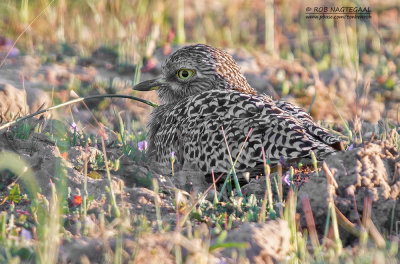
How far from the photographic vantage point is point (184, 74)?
18.5ft

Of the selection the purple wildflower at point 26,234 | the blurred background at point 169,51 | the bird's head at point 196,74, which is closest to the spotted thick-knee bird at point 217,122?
the bird's head at point 196,74

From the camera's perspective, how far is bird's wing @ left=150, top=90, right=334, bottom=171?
414 centimetres

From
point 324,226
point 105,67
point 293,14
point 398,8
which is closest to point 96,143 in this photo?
point 324,226

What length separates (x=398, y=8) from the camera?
10938 millimetres

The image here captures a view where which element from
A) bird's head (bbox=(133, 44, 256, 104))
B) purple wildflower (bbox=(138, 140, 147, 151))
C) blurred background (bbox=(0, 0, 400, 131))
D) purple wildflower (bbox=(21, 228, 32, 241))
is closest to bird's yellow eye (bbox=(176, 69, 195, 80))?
bird's head (bbox=(133, 44, 256, 104))

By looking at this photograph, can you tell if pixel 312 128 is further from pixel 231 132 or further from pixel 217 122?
pixel 217 122

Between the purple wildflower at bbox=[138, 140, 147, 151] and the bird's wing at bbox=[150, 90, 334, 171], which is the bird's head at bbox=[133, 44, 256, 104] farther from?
the purple wildflower at bbox=[138, 140, 147, 151]

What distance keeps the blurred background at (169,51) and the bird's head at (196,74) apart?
30.2 inches

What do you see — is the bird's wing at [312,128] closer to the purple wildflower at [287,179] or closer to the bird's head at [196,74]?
the purple wildflower at [287,179]

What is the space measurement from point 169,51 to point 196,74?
87.4 inches

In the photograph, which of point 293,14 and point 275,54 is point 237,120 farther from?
point 293,14

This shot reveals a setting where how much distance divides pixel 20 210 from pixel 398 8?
8.84 meters

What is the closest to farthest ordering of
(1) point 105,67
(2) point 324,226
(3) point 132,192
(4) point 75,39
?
(2) point 324,226, (3) point 132,192, (1) point 105,67, (4) point 75,39

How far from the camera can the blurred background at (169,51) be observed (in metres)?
7.01
